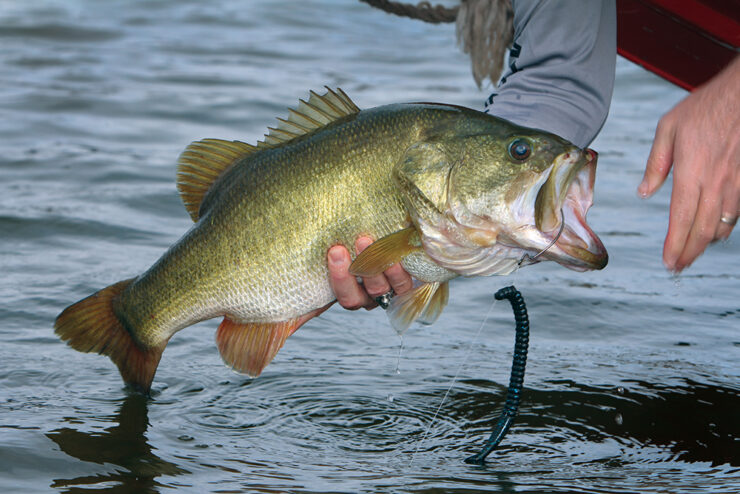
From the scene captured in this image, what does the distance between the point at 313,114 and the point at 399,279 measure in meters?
0.62

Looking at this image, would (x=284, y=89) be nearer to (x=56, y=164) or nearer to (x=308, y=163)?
(x=56, y=164)

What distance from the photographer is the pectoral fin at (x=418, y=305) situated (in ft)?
12.2

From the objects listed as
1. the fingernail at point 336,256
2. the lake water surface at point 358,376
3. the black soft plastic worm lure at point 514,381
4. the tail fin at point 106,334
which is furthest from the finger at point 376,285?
the tail fin at point 106,334

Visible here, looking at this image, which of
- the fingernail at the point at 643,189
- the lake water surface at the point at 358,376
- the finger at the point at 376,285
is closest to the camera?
the fingernail at the point at 643,189

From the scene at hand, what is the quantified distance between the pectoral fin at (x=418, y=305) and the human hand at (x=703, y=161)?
1.25 m

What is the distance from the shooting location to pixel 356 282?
376 centimetres

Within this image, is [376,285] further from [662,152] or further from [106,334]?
[662,152]

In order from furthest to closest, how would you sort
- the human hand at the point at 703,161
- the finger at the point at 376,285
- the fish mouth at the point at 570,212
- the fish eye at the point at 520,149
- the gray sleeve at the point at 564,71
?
the gray sleeve at the point at 564,71 < the finger at the point at 376,285 < the fish eye at the point at 520,149 < the fish mouth at the point at 570,212 < the human hand at the point at 703,161

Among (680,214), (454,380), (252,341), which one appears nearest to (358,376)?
(454,380)

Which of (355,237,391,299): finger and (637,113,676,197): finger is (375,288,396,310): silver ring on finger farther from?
(637,113,676,197): finger

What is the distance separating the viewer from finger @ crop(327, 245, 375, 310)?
11.6 feet

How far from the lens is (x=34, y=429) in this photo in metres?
3.90

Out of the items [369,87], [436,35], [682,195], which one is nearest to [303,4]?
[436,35]

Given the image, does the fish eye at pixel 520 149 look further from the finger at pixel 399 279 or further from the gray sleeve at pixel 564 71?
the gray sleeve at pixel 564 71
